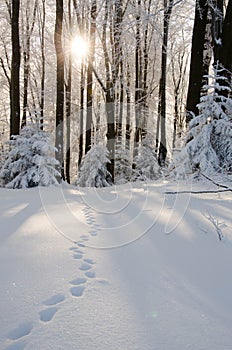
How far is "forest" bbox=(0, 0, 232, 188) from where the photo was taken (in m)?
5.14

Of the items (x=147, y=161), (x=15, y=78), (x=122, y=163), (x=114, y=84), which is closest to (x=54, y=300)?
(x=15, y=78)

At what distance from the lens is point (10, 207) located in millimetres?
3793

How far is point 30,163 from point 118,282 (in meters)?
5.48

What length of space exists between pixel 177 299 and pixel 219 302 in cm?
21

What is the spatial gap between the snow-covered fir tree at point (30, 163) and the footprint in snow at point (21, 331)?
5.29 m

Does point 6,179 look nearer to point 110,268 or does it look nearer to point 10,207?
point 10,207

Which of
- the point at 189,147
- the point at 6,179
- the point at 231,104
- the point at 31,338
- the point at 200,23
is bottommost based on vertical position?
the point at 31,338

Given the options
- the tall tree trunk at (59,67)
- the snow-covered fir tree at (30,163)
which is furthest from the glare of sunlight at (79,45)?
the snow-covered fir tree at (30,163)

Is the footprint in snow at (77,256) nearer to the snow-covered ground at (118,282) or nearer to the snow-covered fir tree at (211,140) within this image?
the snow-covered ground at (118,282)

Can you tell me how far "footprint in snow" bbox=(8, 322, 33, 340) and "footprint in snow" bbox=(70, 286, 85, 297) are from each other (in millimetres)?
310

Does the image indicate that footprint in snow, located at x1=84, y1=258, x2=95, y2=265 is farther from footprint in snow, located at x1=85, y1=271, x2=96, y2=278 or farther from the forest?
the forest

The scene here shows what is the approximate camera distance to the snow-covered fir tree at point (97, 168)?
9.75m

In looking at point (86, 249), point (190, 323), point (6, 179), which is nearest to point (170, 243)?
point (86, 249)

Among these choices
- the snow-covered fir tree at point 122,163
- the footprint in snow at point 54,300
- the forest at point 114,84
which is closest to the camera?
the footprint in snow at point 54,300
